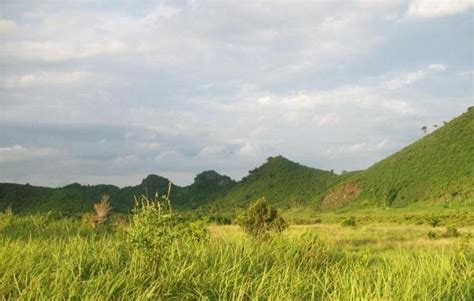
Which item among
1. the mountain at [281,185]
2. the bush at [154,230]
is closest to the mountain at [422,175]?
the mountain at [281,185]

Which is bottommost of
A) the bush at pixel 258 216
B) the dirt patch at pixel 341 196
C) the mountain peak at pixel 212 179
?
the bush at pixel 258 216

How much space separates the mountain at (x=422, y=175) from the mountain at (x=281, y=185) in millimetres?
13186

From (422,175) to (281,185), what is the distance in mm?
53632

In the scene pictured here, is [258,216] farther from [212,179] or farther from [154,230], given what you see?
[212,179]

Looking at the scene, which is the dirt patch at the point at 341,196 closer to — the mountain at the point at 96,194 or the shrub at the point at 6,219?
the mountain at the point at 96,194

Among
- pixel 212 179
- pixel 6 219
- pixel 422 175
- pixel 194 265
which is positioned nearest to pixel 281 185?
pixel 212 179

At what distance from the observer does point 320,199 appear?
5295 inches

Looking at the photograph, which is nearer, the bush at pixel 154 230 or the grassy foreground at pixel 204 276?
the grassy foreground at pixel 204 276

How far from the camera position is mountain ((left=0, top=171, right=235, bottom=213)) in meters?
110

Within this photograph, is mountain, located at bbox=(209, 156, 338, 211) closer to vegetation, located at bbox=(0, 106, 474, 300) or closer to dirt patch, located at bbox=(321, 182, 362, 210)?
dirt patch, located at bbox=(321, 182, 362, 210)

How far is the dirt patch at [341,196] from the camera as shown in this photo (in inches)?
4915

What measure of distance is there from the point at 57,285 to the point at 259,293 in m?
2.50

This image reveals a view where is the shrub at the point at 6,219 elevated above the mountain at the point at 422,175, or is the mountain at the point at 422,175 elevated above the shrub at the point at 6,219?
the mountain at the point at 422,175

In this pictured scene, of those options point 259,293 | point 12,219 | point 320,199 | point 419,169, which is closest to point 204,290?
point 259,293
